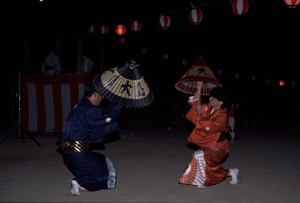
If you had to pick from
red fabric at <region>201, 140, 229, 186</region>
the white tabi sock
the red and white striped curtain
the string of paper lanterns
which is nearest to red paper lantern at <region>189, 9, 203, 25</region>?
the string of paper lanterns

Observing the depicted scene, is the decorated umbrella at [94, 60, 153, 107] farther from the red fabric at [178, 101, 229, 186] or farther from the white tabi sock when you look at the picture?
the white tabi sock

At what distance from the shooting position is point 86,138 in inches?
146

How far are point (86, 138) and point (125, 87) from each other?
3.11 feet

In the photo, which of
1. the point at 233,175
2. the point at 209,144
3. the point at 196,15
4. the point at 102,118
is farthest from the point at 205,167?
the point at 196,15

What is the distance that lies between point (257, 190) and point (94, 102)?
2.53 meters

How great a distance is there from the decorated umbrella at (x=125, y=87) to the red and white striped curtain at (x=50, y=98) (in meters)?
6.79

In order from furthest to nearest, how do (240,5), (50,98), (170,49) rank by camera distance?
(170,49) → (50,98) → (240,5)

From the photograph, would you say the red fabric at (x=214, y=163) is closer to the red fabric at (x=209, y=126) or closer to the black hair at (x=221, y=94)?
the red fabric at (x=209, y=126)

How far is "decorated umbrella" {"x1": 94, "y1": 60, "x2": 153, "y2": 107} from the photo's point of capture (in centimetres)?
319

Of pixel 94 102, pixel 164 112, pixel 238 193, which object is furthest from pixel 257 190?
pixel 164 112

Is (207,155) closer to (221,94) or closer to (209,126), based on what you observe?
(209,126)

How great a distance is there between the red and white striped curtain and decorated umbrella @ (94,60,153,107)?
22.3ft

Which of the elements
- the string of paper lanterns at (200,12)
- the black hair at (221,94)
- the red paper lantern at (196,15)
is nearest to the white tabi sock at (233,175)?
the black hair at (221,94)

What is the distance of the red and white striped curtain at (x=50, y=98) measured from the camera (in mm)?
9945
